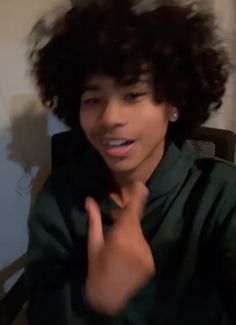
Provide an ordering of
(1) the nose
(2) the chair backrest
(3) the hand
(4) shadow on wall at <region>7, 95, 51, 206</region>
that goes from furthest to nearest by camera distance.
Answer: (4) shadow on wall at <region>7, 95, 51, 206</region> → (2) the chair backrest → (1) the nose → (3) the hand

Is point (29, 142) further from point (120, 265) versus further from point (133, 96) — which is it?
point (120, 265)

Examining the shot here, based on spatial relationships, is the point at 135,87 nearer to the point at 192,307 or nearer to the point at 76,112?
the point at 76,112

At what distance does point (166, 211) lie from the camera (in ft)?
2.93

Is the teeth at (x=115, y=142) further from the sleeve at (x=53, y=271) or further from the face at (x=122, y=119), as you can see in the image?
the sleeve at (x=53, y=271)

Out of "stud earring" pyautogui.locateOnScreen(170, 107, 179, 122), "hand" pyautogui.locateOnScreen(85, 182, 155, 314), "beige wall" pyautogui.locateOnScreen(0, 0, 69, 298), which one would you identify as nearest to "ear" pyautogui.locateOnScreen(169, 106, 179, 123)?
"stud earring" pyautogui.locateOnScreen(170, 107, 179, 122)

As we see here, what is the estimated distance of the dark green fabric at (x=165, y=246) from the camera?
850mm

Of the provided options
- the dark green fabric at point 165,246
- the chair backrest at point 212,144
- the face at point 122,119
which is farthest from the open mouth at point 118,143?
the chair backrest at point 212,144

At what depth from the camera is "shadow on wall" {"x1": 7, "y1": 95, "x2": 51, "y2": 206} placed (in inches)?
44.8

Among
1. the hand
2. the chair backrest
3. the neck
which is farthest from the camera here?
the chair backrest

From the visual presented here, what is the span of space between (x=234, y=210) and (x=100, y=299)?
27cm

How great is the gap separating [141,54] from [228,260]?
1.09 ft

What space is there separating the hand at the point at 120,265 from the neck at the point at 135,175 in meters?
0.19

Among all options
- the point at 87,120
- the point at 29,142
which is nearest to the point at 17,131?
the point at 29,142

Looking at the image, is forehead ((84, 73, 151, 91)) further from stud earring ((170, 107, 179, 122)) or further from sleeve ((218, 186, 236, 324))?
sleeve ((218, 186, 236, 324))
